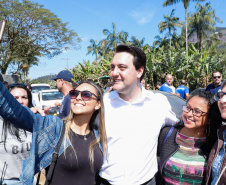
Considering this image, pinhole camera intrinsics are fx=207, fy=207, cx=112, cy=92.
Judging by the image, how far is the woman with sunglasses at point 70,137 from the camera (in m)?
1.46

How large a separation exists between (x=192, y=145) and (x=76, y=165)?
1.09 m

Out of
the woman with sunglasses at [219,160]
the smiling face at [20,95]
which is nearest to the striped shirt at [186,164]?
the woman with sunglasses at [219,160]

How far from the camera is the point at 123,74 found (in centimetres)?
205

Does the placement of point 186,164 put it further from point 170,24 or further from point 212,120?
point 170,24

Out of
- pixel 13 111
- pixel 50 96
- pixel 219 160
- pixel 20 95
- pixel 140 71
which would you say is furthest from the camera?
pixel 50 96

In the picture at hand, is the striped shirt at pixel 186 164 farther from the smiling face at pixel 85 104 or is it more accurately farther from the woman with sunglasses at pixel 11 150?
the woman with sunglasses at pixel 11 150

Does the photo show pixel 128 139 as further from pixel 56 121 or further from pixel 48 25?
pixel 48 25

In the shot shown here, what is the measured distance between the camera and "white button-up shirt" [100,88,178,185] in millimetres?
1913

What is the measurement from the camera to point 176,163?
75.2 inches

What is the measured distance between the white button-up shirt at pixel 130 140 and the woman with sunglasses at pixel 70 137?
4.2 inches

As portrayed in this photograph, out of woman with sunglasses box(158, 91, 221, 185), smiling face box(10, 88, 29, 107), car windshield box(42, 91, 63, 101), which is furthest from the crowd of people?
car windshield box(42, 91, 63, 101)

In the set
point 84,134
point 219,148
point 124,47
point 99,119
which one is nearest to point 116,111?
point 99,119

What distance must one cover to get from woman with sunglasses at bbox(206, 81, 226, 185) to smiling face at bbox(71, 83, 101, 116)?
3.62 ft

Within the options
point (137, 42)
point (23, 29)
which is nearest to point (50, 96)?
point (23, 29)
